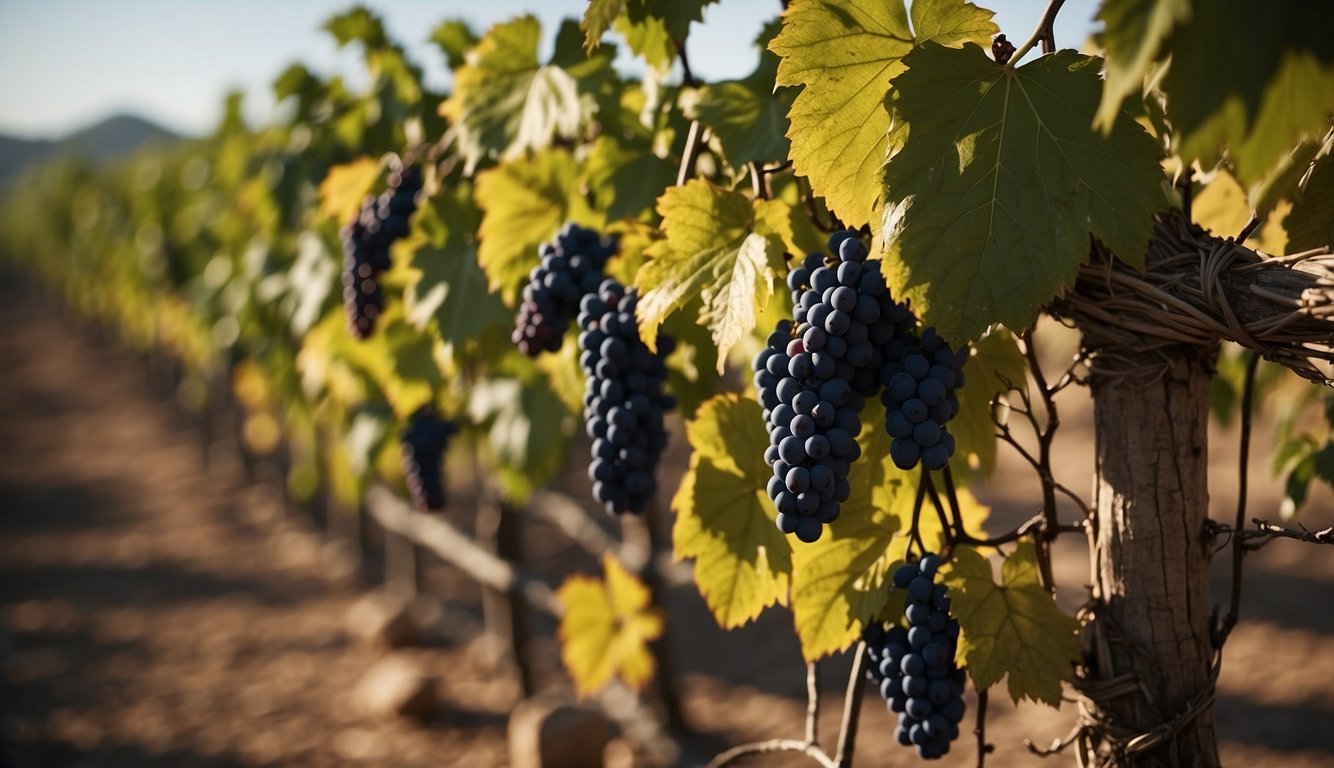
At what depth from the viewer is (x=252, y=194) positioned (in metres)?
5.14

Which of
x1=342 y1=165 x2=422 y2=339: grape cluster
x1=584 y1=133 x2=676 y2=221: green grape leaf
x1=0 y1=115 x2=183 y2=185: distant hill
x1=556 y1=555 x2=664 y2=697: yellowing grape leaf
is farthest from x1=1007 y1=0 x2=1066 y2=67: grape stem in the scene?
x1=0 y1=115 x2=183 y2=185: distant hill

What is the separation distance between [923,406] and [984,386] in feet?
1.07

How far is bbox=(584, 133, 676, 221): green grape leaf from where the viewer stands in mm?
2016

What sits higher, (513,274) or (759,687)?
(513,274)

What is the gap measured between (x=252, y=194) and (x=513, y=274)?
3513 millimetres

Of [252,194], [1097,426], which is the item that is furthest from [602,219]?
[252,194]

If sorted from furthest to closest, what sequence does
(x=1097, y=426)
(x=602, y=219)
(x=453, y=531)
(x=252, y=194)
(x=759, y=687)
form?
1. (x=453, y=531)
2. (x=759, y=687)
3. (x=252, y=194)
4. (x=602, y=219)
5. (x=1097, y=426)

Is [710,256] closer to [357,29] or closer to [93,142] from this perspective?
[357,29]

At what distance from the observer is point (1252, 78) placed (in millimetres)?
834

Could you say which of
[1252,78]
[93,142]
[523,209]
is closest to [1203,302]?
[1252,78]

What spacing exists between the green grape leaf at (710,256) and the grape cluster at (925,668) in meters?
0.51

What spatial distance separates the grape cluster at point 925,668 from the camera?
1500 millimetres

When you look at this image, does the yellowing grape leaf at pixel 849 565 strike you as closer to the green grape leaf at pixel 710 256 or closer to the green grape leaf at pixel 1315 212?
the green grape leaf at pixel 710 256

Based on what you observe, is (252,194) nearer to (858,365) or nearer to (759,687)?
(759,687)
